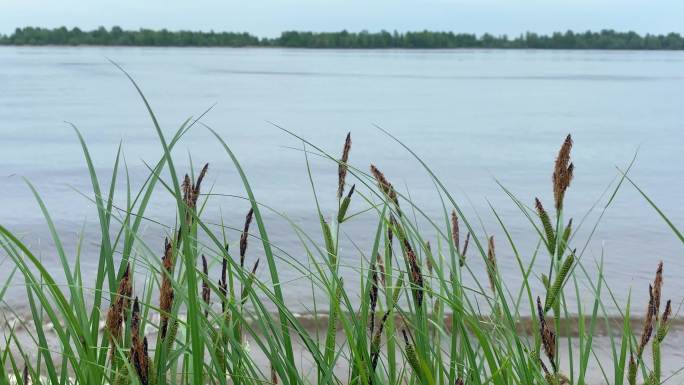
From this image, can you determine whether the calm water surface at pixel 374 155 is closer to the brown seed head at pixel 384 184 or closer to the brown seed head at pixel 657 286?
the brown seed head at pixel 384 184

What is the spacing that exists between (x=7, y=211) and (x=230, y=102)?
14184mm

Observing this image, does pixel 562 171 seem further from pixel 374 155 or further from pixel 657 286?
pixel 374 155

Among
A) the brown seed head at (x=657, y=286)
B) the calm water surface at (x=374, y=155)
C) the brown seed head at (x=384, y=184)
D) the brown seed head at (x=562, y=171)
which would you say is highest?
the brown seed head at (x=562, y=171)

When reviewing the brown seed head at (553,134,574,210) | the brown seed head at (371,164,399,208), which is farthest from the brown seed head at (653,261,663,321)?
the brown seed head at (371,164,399,208)

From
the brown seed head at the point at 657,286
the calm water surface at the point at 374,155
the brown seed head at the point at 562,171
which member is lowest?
the calm water surface at the point at 374,155

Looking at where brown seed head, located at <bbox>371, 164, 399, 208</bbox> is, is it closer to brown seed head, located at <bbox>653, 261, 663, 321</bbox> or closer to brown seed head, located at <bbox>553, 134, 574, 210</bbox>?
brown seed head, located at <bbox>553, 134, 574, 210</bbox>

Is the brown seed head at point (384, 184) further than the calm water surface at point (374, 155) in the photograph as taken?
No

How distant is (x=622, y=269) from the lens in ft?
17.1

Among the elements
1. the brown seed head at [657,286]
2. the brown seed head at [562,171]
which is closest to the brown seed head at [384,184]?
the brown seed head at [562,171]

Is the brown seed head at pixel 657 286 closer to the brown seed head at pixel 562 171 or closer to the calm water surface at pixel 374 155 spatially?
the brown seed head at pixel 562 171

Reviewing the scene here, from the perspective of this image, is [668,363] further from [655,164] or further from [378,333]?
[655,164]

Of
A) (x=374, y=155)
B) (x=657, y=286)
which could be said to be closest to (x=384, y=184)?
(x=657, y=286)

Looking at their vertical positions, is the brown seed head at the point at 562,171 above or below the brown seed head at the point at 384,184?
above

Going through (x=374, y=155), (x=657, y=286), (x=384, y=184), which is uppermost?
(x=384, y=184)
